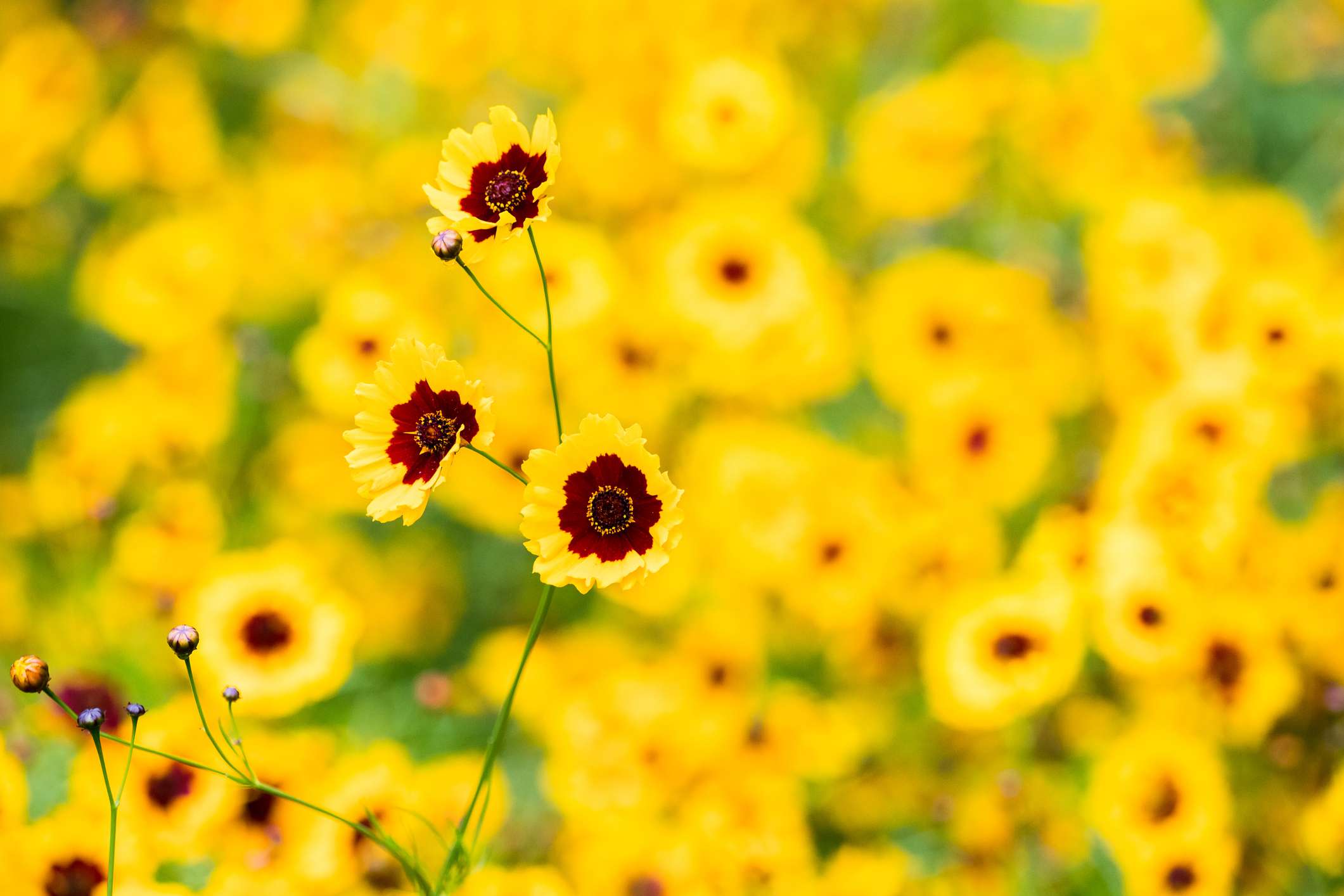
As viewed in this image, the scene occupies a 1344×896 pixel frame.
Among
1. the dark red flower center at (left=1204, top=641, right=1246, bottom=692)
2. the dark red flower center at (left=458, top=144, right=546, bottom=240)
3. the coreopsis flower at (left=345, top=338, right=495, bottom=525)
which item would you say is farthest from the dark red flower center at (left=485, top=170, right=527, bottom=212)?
the dark red flower center at (left=1204, top=641, right=1246, bottom=692)

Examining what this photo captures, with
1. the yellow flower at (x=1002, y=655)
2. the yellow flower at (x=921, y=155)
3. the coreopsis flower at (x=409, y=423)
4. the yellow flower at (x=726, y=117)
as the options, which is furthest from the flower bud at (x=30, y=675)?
the yellow flower at (x=921, y=155)

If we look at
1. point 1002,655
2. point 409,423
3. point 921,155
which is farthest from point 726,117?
point 409,423

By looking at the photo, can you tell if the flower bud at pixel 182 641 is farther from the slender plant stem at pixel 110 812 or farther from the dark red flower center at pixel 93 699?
the dark red flower center at pixel 93 699

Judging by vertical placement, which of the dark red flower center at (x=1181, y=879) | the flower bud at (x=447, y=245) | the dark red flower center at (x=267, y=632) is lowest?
the dark red flower center at (x=1181, y=879)

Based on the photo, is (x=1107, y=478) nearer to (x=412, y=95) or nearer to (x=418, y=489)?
(x=418, y=489)

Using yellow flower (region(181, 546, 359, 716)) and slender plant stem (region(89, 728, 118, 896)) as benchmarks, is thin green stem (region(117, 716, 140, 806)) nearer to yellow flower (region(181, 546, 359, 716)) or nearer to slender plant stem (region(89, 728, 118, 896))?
slender plant stem (region(89, 728, 118, 896))

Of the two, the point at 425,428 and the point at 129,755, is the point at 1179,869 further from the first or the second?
the point at 129,755

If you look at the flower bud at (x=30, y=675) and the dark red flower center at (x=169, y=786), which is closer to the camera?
the flower bud at (x=30, y=675)
